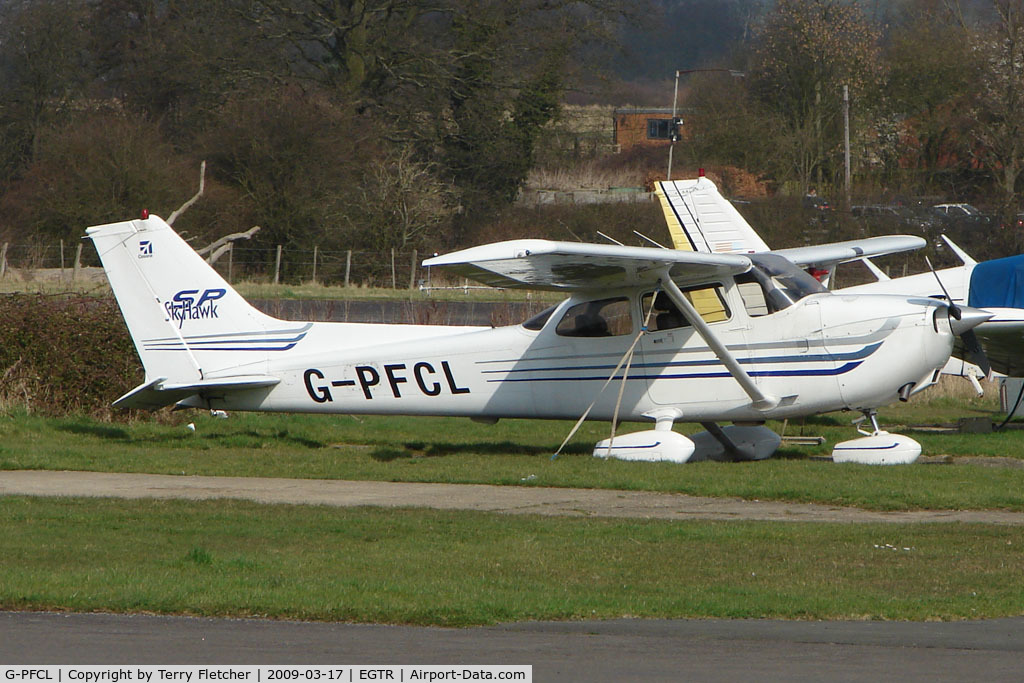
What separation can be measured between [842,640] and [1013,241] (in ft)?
117

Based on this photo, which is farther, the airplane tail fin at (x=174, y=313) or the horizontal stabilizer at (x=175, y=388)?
the airplane tail fin at (x=174, y=313)

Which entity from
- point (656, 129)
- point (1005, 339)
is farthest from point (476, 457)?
point (656, 129)

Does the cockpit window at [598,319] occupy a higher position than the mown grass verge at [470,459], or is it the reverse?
the cockpit window at [598,319]

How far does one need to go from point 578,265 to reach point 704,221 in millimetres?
8791

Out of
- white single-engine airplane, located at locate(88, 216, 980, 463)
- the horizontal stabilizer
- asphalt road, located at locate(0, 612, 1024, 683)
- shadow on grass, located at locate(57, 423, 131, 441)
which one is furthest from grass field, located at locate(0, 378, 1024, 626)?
shadow on grass, located at locate(57, 423, 131, 441)

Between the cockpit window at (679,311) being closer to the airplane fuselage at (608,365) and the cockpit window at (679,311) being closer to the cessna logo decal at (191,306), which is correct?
the airplane fuselage at (608,365)

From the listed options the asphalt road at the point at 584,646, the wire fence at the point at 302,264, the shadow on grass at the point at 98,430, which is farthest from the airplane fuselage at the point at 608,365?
the wire fence at the point at 302,264

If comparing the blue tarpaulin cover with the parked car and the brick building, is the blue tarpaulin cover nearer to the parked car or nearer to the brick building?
the parked car

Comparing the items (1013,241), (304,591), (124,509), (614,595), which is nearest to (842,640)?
(614,595)

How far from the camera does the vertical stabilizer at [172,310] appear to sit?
573 inches

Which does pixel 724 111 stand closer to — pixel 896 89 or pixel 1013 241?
pixel 896 89

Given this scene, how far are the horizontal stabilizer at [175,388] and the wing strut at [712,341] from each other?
461 centimetres

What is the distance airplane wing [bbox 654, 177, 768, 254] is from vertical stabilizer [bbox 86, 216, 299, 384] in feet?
28.4

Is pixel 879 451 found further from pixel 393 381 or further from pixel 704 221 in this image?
pixel 704 221
